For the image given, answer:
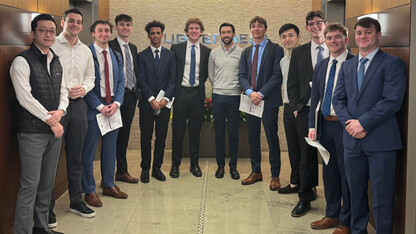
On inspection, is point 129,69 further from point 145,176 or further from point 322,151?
point 322,151

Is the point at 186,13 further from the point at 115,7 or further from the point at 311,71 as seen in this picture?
the point at 311,71

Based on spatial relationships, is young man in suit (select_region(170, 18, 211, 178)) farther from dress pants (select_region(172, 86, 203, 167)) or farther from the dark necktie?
the dark necktie

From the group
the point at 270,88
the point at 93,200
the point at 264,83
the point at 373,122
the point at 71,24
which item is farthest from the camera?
the point at 264,83

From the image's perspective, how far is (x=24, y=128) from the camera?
3.50 m

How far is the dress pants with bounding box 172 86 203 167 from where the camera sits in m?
5.80

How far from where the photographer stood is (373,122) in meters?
3.27

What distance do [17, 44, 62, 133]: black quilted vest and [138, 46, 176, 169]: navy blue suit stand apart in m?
1.98

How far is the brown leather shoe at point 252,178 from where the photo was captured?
557 cm

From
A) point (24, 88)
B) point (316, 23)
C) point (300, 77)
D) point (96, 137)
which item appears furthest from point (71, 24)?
point (316, 23)

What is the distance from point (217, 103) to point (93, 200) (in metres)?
1.98

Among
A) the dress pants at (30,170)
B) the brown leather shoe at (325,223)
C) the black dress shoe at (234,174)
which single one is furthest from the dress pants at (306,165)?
the dress pants at (30,170)

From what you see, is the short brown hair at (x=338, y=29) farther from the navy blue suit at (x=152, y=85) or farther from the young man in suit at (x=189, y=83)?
the navy blue suit at (x=152, y=85)

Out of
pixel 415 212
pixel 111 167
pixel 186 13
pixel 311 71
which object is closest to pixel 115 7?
pixel 186 13

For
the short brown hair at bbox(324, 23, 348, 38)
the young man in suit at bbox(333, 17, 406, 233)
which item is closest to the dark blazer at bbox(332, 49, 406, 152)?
the young man in suit at bbox(333, 17, 406, 233)
